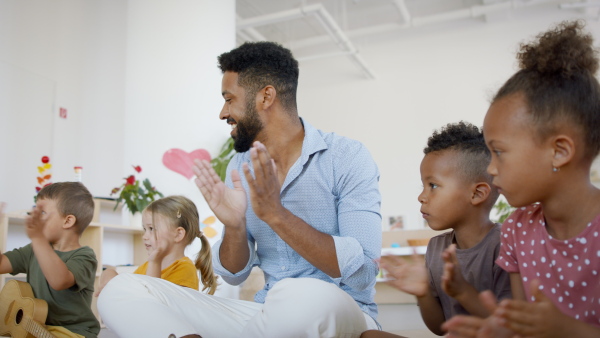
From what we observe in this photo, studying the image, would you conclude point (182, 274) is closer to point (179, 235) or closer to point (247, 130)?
point (179, 235)

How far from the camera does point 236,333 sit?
148 cm

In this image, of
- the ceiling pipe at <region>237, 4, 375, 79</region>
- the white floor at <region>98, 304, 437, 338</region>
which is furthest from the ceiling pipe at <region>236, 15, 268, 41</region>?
the white floor at <region>98, 304, 437, 338</region>

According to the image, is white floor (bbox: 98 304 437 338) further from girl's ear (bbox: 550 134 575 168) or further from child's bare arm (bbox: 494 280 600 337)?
child's bare arm (bbox: 494 280 600 337)

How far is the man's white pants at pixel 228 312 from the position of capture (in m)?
1.18

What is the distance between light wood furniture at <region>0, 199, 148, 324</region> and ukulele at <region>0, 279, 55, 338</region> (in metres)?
1.31

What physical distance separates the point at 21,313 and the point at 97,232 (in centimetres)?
202

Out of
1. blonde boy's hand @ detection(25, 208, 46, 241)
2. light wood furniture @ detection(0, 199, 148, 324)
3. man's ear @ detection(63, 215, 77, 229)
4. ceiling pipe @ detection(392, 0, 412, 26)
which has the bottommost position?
light wood furniture @ detection(0, 199, 148, 324)

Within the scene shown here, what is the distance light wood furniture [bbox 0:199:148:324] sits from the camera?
3470 millimetres

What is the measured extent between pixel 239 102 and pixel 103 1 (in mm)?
4660

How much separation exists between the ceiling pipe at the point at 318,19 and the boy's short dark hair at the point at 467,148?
5.16 m

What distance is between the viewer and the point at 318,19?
6.90 metres

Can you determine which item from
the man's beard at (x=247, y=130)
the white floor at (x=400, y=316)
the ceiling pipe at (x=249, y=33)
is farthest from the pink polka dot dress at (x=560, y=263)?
the ceiling pipe at (x=249, y=33)

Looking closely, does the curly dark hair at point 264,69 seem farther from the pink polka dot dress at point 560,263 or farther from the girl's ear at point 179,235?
the pink polka dot dress at point 560,263

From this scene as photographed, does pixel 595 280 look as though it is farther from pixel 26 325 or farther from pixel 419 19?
pixel 419 19
